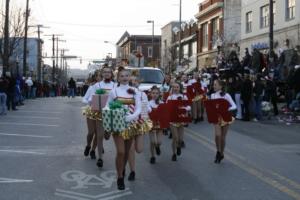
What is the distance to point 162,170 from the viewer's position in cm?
1082

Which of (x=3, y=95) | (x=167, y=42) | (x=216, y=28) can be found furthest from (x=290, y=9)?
(x=167, y=42)

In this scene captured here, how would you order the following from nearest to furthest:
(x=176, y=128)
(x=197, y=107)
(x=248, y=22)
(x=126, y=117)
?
1. (x=126, y=117)
2. (x=176, y=128)
3. (x=197, y=107)
4. (x=248, y=22)

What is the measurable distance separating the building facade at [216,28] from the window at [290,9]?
11.6m

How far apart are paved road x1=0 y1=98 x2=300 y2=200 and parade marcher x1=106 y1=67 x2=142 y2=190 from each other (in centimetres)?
38

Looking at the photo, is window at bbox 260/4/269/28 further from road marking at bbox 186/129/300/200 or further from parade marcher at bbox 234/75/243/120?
road marking at bbox 186/129/300/200

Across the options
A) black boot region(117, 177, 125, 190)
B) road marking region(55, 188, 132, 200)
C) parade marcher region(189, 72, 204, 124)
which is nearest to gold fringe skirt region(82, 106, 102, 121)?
black boot region(117, 177, 125, 190)

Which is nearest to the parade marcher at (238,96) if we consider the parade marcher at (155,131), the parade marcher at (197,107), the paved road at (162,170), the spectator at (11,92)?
the parade marcher at (197,107)

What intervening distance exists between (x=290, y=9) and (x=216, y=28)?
2048 cm

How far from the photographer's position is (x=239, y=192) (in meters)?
8.77

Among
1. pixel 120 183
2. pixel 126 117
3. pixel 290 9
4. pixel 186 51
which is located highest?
pixel 290 9

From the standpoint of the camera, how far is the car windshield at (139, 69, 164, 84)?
24.2 m

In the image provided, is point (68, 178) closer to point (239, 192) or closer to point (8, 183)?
point (8, 183)

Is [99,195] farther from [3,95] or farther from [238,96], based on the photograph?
[3,95]

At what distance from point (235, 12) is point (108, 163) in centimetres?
4056
